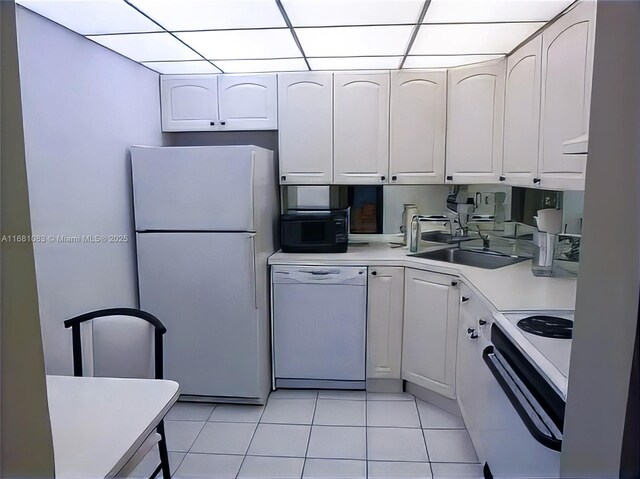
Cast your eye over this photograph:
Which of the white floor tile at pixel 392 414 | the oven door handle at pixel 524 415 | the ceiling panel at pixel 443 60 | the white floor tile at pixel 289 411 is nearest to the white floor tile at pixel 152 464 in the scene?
the white floor tile at pixel 289 411

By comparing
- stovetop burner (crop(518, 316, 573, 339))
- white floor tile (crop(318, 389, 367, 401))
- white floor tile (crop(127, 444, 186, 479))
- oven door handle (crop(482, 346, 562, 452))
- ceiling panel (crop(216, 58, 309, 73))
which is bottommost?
white floor tile (crop(127, 444, 186, 479))

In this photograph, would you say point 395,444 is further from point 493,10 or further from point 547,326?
point 493,10

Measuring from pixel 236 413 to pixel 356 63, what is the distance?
91.1 inches

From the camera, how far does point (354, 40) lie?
2453mm

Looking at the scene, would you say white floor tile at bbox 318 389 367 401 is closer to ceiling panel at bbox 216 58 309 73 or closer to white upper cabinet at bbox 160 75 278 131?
white upper cabinet at bbox 160 75 278 131

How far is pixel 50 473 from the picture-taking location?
1.84ft

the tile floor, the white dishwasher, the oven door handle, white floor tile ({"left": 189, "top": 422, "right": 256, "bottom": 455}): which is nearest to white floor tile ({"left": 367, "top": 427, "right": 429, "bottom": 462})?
the tile floor

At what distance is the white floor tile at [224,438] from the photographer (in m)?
2.40

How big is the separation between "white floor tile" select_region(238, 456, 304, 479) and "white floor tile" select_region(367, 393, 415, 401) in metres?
0.81

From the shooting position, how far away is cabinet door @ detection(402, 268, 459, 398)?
2660mm

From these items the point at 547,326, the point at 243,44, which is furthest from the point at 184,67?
the point at 547,326

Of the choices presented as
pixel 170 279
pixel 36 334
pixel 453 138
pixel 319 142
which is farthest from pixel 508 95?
pixel 36 334

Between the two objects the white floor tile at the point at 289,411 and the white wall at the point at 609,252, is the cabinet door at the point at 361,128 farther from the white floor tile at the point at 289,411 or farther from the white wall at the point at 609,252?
the white wall at the point at 609,252

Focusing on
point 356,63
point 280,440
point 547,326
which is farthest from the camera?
point 356,63
